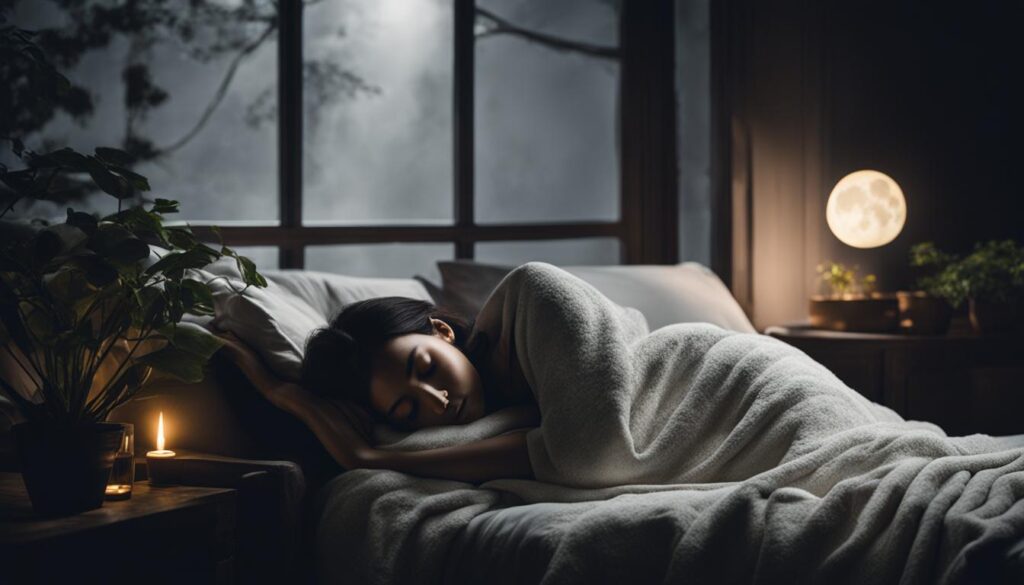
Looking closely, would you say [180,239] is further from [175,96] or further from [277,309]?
[175,96]

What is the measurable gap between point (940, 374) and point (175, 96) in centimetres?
216

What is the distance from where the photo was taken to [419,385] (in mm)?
1780

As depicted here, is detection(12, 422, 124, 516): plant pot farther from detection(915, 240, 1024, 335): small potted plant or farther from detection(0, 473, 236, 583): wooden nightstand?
detection(915, 240, 1024, 335): small potted plant

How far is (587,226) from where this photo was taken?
11.3ft

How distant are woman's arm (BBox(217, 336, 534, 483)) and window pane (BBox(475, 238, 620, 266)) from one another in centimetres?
136

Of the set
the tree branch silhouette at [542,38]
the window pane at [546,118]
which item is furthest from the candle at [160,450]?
the tree branch silhouette at [542,38]

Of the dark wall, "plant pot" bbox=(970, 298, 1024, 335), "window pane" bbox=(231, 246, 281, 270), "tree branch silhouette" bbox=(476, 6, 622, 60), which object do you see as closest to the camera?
"window pane" bbox=(231, 246, 281, 270)

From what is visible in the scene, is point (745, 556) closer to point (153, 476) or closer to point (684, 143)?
point (153, 476)

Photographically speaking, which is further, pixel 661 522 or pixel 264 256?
pixel 264 256

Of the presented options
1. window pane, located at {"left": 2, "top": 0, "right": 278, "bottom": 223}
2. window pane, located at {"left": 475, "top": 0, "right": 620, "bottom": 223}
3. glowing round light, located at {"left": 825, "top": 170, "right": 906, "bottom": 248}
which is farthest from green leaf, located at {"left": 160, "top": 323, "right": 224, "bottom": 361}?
glowing round light, located at {"left": 825, "top": 170, "right": 906, "bottom": 248}

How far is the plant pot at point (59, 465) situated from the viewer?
4.65 feet

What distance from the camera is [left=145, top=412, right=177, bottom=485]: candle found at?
166 cm


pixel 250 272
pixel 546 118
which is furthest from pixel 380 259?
pixel 250 272

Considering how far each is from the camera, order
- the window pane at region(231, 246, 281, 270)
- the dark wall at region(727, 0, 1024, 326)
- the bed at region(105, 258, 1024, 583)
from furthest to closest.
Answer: the dark wall at region(727, 0, 1024, 326), the window pane at region(231, 246, 281, 270), the bed at region(105, 258, 1024, 583)
